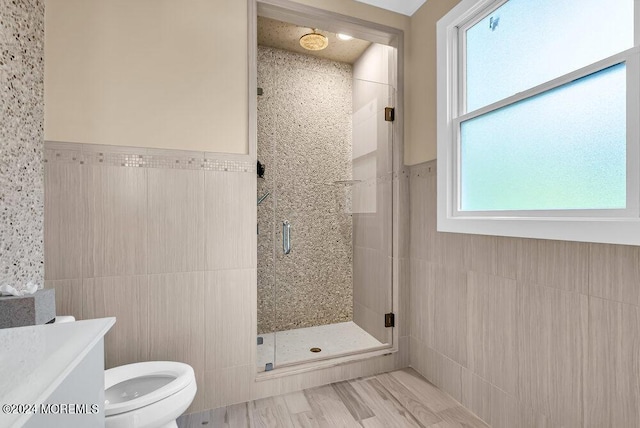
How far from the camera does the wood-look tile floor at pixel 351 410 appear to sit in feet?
5.33

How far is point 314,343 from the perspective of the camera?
2422mm

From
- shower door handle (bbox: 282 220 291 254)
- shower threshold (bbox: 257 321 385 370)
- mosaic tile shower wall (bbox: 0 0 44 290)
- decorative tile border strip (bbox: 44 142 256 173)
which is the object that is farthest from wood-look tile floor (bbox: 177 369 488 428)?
decorative tile border strip (bbox: 44 142 256 173)

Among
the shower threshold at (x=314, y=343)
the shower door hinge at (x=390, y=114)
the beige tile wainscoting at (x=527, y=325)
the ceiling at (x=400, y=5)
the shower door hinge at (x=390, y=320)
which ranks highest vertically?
the ceiling at (x=400, y=5)

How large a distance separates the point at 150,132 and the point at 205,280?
87 centimetres

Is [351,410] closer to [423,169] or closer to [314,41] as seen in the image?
[423,169]

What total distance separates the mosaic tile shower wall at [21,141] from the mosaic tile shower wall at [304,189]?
→ 1128mm

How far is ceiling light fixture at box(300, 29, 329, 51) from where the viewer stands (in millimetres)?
2455

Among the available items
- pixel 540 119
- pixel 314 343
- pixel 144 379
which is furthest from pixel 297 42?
pixel 144 379

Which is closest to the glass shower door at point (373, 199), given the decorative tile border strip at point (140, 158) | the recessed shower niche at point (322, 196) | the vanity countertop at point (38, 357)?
the recessed shower niche at point (322, 196)

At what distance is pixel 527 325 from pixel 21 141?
2.42 metres

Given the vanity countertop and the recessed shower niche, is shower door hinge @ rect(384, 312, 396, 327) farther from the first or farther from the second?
the vanity countertop

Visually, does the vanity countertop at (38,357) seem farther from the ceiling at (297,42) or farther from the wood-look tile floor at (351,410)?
the ceiling at (297,42)

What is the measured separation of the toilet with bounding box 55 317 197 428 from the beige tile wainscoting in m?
1.46

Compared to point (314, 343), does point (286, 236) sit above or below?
above
